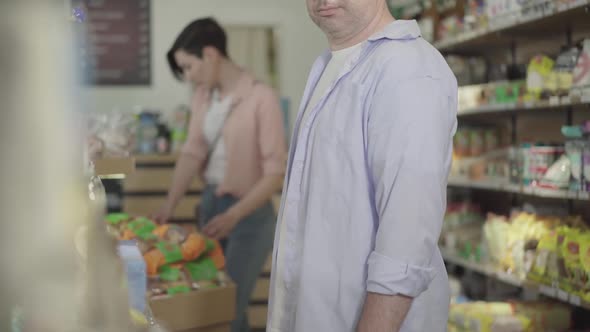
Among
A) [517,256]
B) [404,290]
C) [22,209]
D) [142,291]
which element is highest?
[22,209]

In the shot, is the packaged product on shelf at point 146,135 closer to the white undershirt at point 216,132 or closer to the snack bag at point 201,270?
the white undershirt at point 216,132

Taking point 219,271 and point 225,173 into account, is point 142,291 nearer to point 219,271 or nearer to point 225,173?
point 219,271

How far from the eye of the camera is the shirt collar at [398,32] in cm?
151

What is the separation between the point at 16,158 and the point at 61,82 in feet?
0.17

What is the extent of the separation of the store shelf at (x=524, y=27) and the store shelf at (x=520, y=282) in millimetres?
1123

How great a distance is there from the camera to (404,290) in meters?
1.38

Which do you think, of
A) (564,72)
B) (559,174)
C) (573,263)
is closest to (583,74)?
(564,72)

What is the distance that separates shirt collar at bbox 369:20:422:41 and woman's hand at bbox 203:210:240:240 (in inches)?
65.0

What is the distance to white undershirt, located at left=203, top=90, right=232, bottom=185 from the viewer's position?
3.25 m

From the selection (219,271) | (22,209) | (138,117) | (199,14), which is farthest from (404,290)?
(199,14)

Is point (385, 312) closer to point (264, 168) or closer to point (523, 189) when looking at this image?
point (264, 168)

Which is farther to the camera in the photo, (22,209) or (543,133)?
(543,133)

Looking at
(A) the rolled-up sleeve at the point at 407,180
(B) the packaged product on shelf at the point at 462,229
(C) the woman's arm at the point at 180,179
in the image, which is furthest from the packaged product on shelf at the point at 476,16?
(A) the rolled-up sleeve at the point at 407,180

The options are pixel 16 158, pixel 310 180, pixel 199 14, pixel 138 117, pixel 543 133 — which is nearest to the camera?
pixel 16 158
